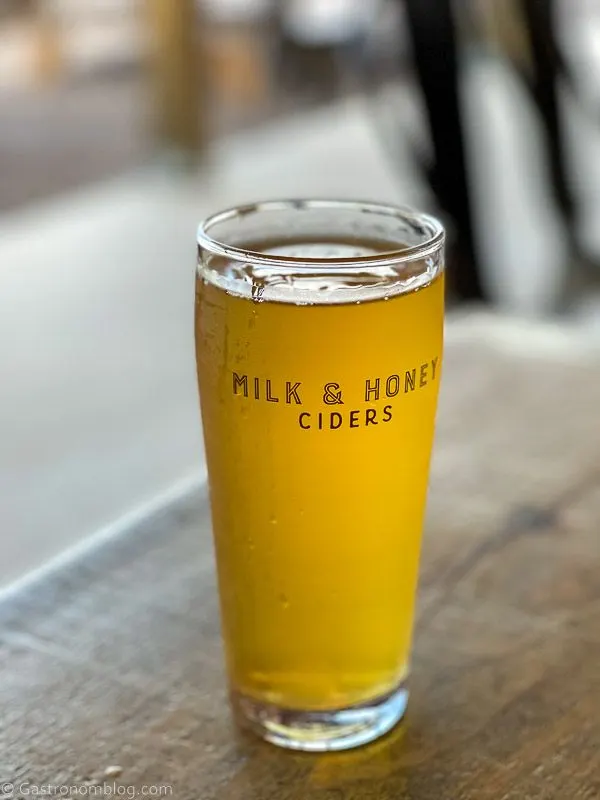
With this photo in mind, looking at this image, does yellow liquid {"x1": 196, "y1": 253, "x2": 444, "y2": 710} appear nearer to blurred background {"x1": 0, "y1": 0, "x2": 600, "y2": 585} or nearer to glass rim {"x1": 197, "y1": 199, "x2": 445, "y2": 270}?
glass rim {"x1": 197, "y1": 199, "x2": 445, "y2": 270}

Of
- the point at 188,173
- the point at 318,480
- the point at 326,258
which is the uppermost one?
the point at 326,258

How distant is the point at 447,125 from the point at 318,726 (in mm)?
1494

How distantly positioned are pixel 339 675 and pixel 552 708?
4.8 inches

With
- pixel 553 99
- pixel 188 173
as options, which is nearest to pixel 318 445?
pixel 553 99

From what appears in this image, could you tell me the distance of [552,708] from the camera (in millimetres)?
602

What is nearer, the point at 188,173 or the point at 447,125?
the point at 447,125

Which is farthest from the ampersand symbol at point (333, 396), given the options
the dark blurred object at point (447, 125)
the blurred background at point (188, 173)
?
the dark blurred object at point (447, 125)

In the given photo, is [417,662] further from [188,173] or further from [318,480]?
[188,173]

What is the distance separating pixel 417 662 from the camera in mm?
648

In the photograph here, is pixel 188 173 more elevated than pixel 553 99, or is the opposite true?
pixel 553 99

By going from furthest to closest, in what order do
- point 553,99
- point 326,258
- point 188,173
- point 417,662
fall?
point 188,173 < point 553,99 < point 417,662 < point 326,258

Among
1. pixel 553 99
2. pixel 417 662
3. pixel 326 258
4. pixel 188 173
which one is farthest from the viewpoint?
pixel 188 173

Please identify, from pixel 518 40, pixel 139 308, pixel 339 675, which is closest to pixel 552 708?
pixel 339 675

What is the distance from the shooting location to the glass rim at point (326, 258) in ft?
1.67
